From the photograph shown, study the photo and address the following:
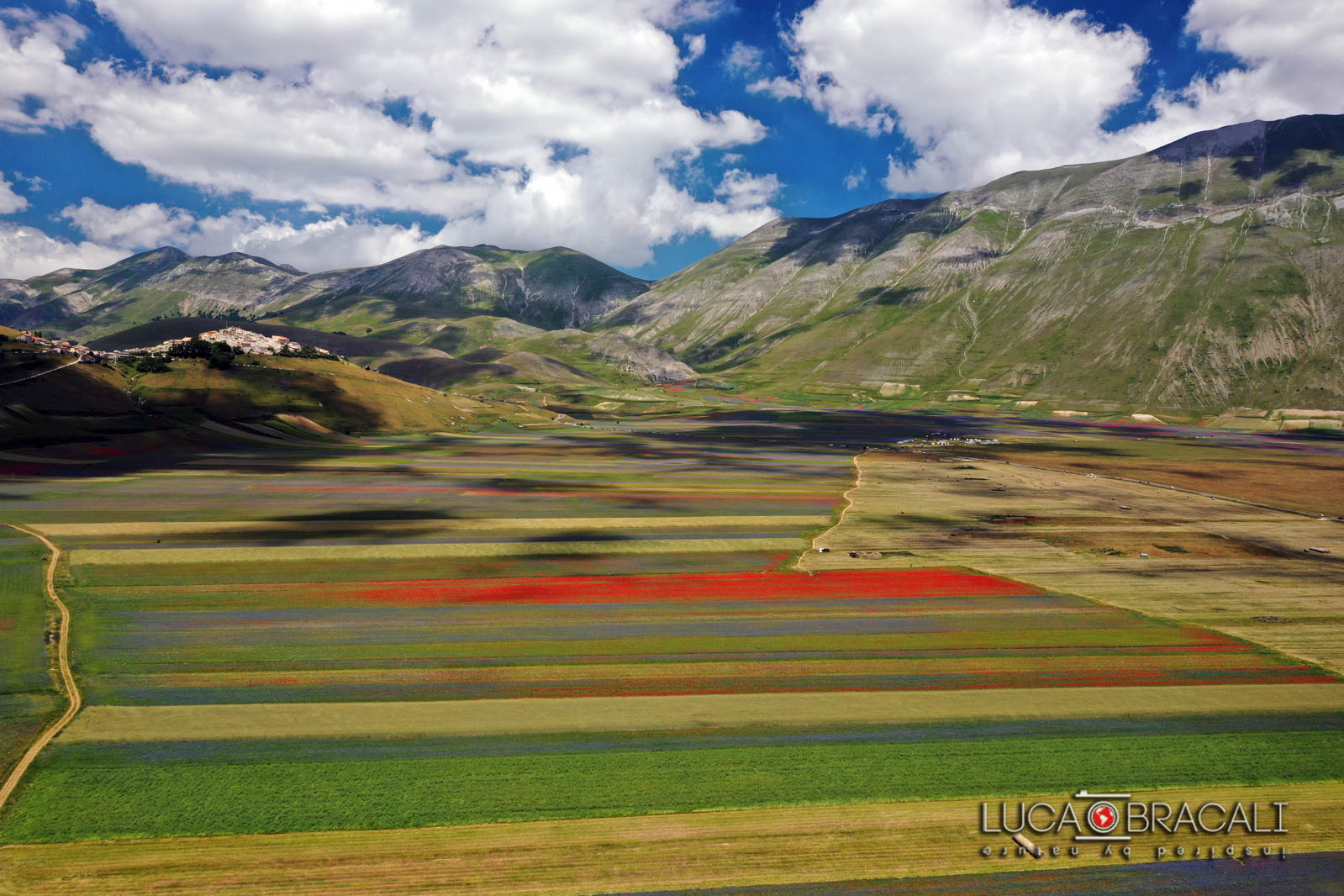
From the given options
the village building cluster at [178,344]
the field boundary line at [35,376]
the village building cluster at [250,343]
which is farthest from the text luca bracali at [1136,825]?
the village building cluster at [250,343]

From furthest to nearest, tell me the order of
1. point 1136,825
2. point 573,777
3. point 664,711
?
point 664,711 → point 573,777 → point 1136,825

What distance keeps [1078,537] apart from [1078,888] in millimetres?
51454

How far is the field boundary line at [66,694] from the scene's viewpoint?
2342cm

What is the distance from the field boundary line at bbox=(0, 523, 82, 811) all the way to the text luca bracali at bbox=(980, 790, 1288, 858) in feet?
107

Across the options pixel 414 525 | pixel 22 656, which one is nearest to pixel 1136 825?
pixel 22 656

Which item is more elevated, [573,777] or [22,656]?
[22,656]

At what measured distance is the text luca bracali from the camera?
21531 mm

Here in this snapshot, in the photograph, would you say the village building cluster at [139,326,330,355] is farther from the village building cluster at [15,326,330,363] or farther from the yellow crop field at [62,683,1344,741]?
the yellow crop field at [62,683,1344,741]

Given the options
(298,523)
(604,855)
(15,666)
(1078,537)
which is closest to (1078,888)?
(604,855)

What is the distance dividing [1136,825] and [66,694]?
140 feet

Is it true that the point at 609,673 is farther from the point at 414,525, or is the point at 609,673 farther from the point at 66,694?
the point at 414,525

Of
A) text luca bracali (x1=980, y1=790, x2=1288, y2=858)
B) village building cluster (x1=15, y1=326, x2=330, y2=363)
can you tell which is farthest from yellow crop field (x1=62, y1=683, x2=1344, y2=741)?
village building cluster (x1=15, y1=326, x2=330, y2=363)

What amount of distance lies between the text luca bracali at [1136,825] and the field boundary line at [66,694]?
3248 cm

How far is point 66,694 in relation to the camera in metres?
29.8
